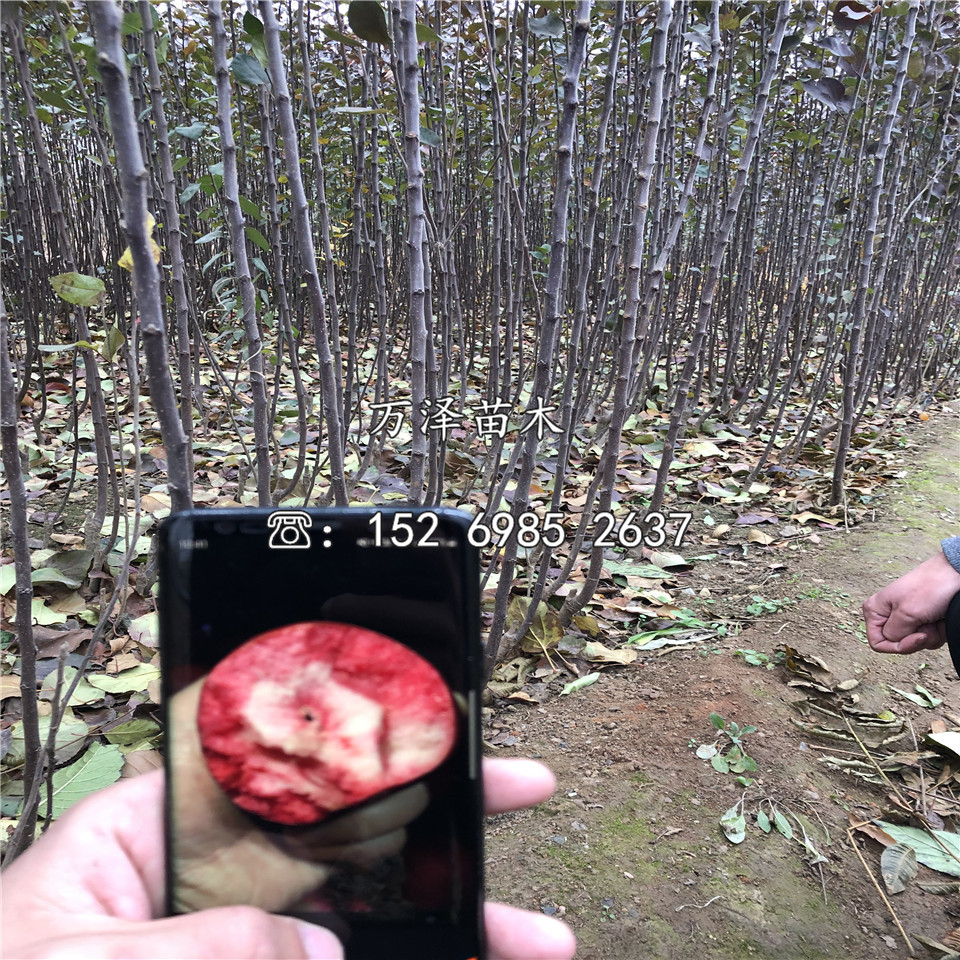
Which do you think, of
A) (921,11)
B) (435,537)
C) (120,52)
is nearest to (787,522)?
(921,11)

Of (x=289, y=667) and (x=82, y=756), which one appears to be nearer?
(x=289, y=667)

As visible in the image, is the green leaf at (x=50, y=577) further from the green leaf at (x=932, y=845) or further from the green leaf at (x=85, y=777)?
the green leaf at (x=932, y=845)

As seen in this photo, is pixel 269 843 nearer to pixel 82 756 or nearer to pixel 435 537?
pixel 435 537

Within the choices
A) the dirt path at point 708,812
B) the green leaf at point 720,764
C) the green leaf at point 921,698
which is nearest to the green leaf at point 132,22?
the dirt path at point 708,812

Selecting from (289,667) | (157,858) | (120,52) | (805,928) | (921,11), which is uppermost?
(921,11)

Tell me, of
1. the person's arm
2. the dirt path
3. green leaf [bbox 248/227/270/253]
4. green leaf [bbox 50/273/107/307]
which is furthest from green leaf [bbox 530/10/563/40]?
the dirt path

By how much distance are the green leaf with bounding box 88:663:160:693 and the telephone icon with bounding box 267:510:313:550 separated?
0.56m

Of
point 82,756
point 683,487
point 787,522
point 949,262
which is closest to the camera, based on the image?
point 82,756

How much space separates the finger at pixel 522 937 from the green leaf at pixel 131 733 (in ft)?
1.83

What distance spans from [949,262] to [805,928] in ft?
9.29

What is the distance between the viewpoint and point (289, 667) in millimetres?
429

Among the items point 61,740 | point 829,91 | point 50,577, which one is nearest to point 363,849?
point 61,740

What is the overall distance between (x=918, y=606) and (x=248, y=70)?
3.14 feet

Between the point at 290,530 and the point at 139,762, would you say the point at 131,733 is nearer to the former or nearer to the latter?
the point at 139,762
